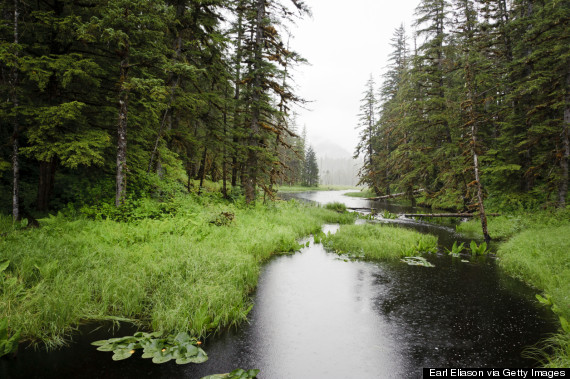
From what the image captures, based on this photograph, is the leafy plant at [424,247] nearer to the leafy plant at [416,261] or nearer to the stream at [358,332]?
the leafy plant at [416,261]

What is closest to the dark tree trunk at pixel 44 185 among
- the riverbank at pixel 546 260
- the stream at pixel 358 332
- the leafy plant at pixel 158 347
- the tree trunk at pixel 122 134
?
the tree trunk at pixel 122 134

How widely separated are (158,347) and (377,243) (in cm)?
930

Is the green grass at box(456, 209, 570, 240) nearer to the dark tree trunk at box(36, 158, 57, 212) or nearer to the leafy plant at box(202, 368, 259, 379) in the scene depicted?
the leafy plant at box(202, 368, 259, 379)

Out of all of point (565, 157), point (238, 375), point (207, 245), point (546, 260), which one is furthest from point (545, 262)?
point (207, 245)

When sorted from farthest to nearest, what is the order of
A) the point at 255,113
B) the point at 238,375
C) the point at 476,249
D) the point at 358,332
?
the point at 255,113 < the point at 476,249 < the point at 358,332 < the point at 238,375

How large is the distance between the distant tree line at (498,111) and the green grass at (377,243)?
4626 millimetres

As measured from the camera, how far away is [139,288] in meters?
5.76

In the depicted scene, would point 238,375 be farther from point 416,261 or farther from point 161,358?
point 416,261

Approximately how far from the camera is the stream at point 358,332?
13.6 ft

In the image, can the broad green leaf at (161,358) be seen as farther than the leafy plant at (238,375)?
Yes

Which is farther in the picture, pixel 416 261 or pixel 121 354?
pixel 416 261

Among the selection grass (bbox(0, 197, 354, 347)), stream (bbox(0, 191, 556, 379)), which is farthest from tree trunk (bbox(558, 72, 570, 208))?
grass (bbox(0, 197, 354, 347))

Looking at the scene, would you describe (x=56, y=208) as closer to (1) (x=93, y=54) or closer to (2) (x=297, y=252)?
(1) (x=93, y=54)

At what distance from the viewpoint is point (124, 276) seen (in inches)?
237
